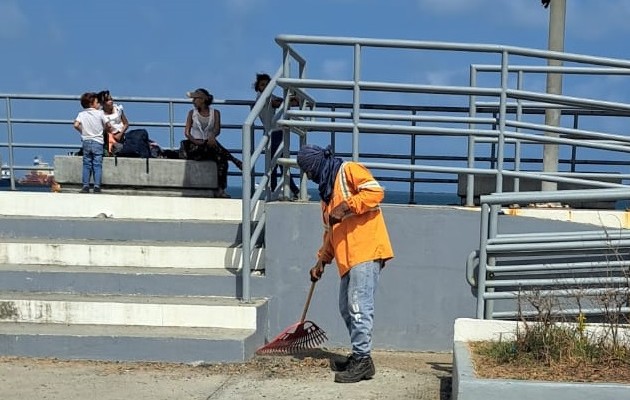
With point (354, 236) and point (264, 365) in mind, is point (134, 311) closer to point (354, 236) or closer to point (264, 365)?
point (264, 365)

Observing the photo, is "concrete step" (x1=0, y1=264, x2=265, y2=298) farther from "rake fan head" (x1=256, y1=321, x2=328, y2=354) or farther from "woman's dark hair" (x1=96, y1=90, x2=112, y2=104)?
"woman's dark hair" (x1=96, y1=90, x2=112, y2=104)

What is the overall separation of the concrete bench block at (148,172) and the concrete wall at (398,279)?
82.4 inches

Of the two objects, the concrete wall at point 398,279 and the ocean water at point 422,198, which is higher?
the ocean water at point 422,198

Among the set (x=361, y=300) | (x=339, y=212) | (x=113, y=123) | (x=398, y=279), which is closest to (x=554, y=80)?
(x=398, y=279)

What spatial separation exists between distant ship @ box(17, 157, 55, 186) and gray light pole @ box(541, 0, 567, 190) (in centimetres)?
642

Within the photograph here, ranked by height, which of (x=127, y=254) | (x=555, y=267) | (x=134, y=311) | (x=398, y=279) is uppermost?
(x=555, y=267)

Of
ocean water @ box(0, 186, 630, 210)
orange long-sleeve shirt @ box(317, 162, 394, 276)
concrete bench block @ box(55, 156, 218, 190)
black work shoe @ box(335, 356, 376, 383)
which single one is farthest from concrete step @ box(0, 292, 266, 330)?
concrete bench block @ box(55, 156, 218, 190)

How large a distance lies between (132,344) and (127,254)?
125 centimetres

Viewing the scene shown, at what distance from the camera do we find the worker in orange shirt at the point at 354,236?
5.39m

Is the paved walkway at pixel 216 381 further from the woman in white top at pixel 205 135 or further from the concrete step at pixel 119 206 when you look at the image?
the woman in white top at pixel 205 135

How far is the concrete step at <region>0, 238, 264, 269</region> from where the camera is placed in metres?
6.96

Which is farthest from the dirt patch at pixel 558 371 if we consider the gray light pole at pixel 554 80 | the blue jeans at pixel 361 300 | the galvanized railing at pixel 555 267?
the gray light pole at pixel 554 80

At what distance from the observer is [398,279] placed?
663 centimetres

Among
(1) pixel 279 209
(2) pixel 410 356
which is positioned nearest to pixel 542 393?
(2) pixel 410 356
